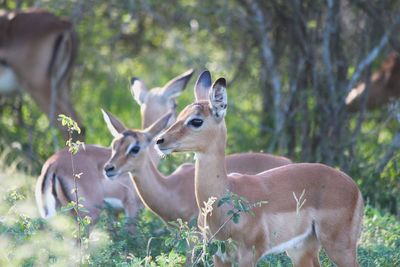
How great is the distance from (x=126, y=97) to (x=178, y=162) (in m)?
2.60

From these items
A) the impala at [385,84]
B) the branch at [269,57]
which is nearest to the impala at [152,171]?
the branch at [269,57]

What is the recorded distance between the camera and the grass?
441 centimetres

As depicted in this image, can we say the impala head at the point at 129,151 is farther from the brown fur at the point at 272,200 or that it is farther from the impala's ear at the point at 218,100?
the impala's ear at the point at 218,100

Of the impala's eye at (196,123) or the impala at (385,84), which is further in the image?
the impala at (385,84)

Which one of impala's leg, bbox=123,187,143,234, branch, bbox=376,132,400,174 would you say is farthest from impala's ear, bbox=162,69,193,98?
branch, bbox=376,132,400,174

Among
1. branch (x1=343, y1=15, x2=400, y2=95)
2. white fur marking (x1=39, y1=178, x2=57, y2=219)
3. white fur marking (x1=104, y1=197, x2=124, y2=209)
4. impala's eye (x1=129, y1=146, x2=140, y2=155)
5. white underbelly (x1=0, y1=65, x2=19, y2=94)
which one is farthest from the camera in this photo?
white underbelly (x1=0, y1=65, x2=19, y2=94)

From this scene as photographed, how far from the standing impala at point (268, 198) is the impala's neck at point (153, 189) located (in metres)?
0.84

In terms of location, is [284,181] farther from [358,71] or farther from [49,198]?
[358,71]

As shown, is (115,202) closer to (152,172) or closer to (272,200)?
(152,172)

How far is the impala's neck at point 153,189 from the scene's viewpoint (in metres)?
5.82

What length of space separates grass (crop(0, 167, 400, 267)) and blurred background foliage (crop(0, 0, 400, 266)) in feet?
2.02

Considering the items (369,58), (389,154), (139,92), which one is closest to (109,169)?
(139,92)

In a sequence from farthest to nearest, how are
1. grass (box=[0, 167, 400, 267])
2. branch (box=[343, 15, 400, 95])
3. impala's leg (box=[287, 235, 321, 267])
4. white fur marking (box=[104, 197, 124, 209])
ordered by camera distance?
branch (box=[343, 15, 400, 95]), white fur marking (box=[104, 197, 124, 209]), impala's leg (box=[287, 235, 321, 267]), grass (box=[0, 167, 400, 267])

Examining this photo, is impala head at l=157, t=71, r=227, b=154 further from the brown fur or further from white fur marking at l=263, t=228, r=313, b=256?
white fur marking at l=263, t=228, r=313, b=256
